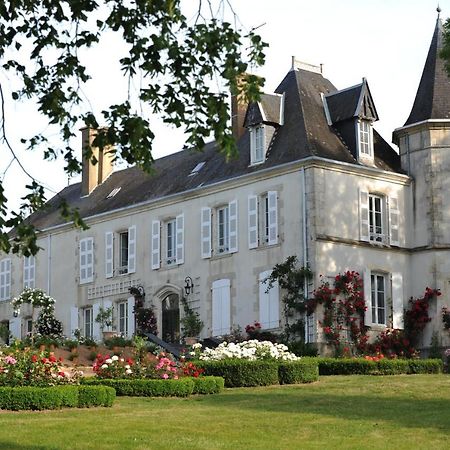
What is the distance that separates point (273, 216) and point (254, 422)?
14.6 meters

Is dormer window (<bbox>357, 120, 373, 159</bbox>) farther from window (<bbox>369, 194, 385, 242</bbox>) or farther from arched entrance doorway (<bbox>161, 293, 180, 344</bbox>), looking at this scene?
arched entrance doorway (<bbox>161, 293, 180, 344</bbox>)

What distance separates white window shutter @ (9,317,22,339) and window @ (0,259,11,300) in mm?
1230

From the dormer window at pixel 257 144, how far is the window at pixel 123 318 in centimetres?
640

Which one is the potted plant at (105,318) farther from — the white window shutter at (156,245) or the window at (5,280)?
the window at (5,280)

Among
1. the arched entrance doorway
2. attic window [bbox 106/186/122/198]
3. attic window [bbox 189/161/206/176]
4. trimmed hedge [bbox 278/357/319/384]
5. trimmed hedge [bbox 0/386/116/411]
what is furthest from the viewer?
attic window [bbox 106/186/122/198]

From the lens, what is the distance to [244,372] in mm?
19297

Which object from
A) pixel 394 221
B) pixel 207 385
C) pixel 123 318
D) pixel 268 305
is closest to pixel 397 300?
pixel 394 221

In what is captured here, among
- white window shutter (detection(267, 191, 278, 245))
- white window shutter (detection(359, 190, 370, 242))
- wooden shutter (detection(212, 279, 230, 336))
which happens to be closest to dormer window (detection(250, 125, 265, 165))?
white window shutter (detection(267, 191, 278, 245))

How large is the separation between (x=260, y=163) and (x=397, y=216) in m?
3.92

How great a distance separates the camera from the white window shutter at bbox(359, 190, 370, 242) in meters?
27.9

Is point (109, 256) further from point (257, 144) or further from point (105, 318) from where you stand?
point (257, 144)

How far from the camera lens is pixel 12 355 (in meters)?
16.9

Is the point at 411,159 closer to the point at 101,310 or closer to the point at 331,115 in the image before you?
the point at 331,115

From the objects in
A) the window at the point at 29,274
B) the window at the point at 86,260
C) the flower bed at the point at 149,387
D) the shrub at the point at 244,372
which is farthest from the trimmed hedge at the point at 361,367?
the window at the point at 29,274
